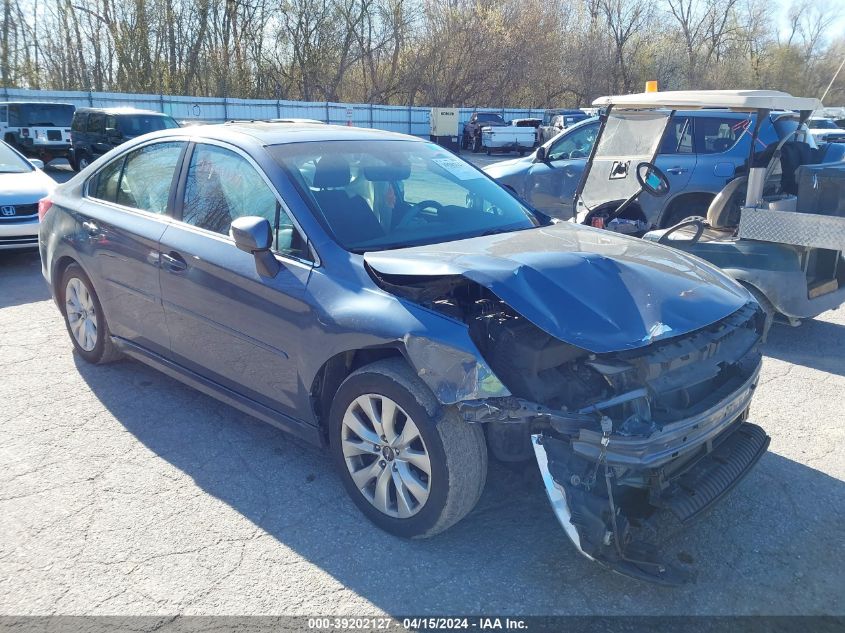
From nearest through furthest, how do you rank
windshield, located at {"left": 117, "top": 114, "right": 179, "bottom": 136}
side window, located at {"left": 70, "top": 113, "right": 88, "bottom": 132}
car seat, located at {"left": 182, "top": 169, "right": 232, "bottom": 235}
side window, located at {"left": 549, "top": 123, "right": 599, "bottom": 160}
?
car seat, located at {"left": 182, "top": 169, "right": 232, "bottom": 235}, side window, located at {"left": 549, "top": 123, "right": 599, "bottom": 160}, windshield, located at {"left": 117, "top": 114, "right": 179, "bottom": 136}, side window, located at {"left": 70, "top": 113, "right": 88, "bottom": 132}

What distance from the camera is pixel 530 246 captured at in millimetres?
3281

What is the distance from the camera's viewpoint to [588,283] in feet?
9.61

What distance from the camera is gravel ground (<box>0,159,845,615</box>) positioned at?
272cm

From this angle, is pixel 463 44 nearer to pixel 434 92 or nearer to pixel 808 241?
pixel 434 92

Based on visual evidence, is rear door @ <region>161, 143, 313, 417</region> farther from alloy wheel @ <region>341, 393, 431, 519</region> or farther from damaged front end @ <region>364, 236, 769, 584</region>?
damaged front end @ <region>364, 236, 769, 584</region>

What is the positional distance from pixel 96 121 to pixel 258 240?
16.3 m

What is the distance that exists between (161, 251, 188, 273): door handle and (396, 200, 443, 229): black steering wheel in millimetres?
1221

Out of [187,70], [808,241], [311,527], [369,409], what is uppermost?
[187,70]

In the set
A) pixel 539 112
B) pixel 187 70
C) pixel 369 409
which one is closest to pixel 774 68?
pixel 539 112

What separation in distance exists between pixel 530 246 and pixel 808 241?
2.83 metres

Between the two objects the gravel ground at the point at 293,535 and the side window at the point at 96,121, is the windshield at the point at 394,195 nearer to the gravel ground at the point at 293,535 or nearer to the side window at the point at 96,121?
the gravel ground at the point at 293,535

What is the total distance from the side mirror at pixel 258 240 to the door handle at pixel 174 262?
61 centimetres

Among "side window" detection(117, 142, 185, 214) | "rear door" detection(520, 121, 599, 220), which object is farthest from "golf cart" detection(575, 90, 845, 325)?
"side window" detection(117, 142, 185, 214)

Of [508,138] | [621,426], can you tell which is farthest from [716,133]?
[508,138]
